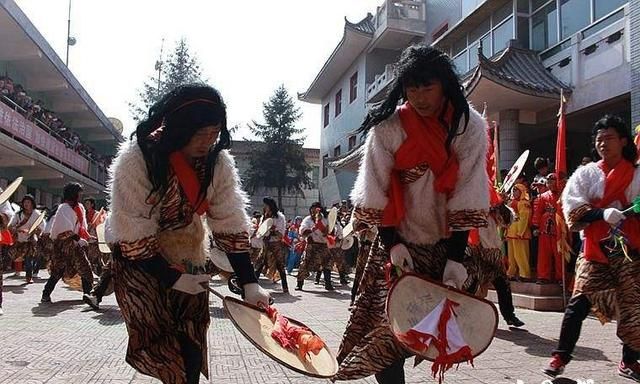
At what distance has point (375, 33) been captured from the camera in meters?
22.4

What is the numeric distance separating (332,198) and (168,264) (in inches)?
1022

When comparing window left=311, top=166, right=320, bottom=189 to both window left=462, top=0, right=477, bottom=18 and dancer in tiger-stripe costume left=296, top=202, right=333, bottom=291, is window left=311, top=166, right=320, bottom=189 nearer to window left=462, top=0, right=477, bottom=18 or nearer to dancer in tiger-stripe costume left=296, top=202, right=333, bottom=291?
window left=462, top=0, right=477, bottom=18

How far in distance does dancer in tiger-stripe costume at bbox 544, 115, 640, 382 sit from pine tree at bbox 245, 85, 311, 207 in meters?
32.4

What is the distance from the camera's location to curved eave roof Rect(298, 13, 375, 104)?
22906 millimetres

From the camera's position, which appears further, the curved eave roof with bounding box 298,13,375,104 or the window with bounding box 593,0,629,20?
the curved eave roof with bounding box 298,13,375,104

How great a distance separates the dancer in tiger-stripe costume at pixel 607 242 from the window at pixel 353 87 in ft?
72.1

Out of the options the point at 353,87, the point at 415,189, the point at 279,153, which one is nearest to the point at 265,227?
the point at 415,189

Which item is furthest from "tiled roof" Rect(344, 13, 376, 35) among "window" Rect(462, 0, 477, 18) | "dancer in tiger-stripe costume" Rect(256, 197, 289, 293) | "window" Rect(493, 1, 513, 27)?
"dancer in tiger-stripe costume" Rect(256, 197, 289, 293)

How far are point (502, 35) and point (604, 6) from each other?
3308 millimetres

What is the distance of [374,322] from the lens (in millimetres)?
2789

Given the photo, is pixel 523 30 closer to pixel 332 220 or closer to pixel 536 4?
pixel 536 4

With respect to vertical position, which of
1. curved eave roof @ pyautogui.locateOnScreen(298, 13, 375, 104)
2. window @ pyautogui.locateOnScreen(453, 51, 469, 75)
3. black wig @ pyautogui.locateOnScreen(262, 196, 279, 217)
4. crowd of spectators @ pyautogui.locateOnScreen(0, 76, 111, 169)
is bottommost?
black wig @ pyautogui.locateOnScreen(262, 196, 279, 217)

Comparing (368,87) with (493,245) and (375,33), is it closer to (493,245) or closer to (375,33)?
(375,33)

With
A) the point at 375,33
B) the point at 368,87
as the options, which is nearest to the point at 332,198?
the point at 368,87
